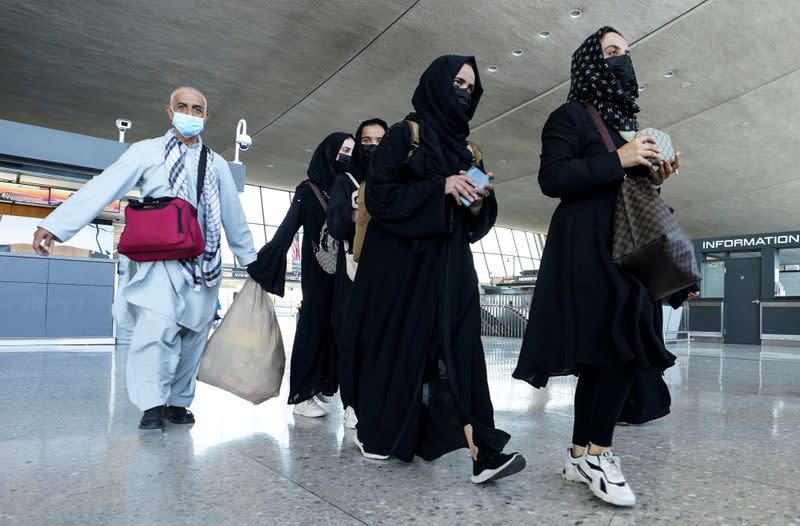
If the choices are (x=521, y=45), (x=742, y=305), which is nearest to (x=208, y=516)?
(x=521, y=45)

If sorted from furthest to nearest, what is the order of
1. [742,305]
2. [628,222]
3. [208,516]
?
[742,305] → [628,222] → [208,516]

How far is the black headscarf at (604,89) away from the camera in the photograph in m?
1.67

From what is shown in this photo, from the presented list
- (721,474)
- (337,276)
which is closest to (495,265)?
(337,276)

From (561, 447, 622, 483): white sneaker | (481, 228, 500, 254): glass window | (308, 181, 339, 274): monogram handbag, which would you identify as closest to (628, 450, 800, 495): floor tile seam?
(561, 447, 622, 483): white sneaker

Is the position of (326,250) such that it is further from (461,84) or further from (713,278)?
(713,278)

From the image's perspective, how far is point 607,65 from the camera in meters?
1.66

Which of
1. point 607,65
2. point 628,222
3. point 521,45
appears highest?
point 521,45

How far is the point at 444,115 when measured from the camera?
189 cm

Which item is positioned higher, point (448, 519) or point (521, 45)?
point (521, 45)

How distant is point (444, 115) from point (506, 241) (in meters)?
23.7

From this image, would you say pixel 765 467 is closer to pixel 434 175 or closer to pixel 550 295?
pixel 550 295

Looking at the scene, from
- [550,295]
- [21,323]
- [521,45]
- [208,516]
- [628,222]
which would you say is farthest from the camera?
[521,45]

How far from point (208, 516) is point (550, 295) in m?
1.07

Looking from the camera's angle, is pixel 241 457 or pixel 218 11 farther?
A: pixel 218 11
